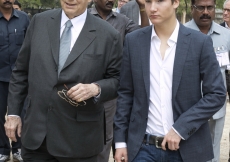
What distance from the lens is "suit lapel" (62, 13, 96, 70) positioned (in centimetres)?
398

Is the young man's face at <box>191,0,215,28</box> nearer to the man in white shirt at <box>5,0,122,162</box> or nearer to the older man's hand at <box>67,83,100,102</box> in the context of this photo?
the man in white shirt at <box>5,0,122,162</box>

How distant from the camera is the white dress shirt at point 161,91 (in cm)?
367

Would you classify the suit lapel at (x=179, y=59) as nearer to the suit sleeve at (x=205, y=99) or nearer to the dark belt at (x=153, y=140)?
the suit sleeve at (x=205, y=99)

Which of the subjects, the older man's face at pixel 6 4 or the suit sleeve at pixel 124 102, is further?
the older man's face at pixel 6 4

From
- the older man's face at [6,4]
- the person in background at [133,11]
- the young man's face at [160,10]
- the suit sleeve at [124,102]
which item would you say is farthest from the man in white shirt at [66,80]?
the older man's face at [6,4]

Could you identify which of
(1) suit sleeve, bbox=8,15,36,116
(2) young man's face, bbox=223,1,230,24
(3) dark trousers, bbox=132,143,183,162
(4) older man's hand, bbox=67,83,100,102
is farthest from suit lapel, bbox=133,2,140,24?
(2) young man's face, bbox=223,1,230,24

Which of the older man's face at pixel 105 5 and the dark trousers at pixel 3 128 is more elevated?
the older man's face at pixel 105 5

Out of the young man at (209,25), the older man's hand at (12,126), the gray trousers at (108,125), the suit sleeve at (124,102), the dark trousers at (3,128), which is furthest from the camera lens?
the dark trousers at (3,128)

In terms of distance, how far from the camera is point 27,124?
418 centimetres

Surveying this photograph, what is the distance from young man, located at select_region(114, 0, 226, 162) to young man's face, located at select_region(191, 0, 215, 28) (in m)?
1.91

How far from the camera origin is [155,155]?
3.73 metres

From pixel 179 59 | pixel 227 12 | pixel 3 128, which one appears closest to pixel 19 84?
pixel 179 59

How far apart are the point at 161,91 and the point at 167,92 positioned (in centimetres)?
4

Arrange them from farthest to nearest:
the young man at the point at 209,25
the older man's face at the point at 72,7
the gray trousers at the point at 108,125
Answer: the gray trousers at the point at 108,125, the young man at the point at 209,25, the older man's face at the point at 72,7
